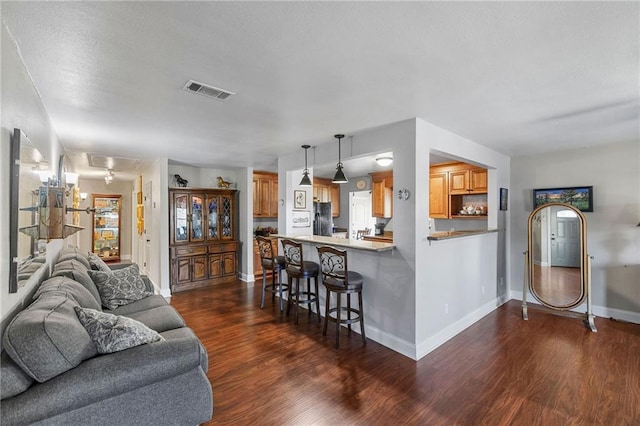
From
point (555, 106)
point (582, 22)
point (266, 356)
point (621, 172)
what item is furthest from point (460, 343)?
point (621, 172)

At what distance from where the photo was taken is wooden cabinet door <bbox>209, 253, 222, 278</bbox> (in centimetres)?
589

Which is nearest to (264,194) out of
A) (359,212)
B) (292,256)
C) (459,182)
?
(359,212)

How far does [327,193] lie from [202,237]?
10.5 ft

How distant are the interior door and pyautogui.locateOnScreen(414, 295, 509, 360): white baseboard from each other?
1.04 m

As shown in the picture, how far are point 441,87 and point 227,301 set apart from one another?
423 cm

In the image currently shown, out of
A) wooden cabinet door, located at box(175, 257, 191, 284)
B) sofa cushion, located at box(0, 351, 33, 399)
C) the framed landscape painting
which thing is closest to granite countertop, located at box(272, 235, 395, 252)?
wooden cabinet door, located at box(175, 257, 191, 284)

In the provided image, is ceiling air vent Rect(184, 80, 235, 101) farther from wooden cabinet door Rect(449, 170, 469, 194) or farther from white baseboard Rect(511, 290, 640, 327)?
white baseboard Rect(511, 290, 640, 327)

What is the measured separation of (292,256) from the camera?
405 cm

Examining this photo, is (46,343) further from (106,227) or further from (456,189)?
(106,227)

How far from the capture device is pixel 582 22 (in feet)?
4.88

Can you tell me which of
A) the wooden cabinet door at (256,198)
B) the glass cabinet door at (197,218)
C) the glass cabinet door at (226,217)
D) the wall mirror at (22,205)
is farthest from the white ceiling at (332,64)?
the wooden cabinet door at (256,198)

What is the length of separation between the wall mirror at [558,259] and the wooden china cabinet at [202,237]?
5.22m

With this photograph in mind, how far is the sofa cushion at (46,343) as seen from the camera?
1.38 metres

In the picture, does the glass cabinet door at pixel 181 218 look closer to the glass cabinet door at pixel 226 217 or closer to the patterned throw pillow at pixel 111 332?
the glass cabinet door at pixel 226 217
